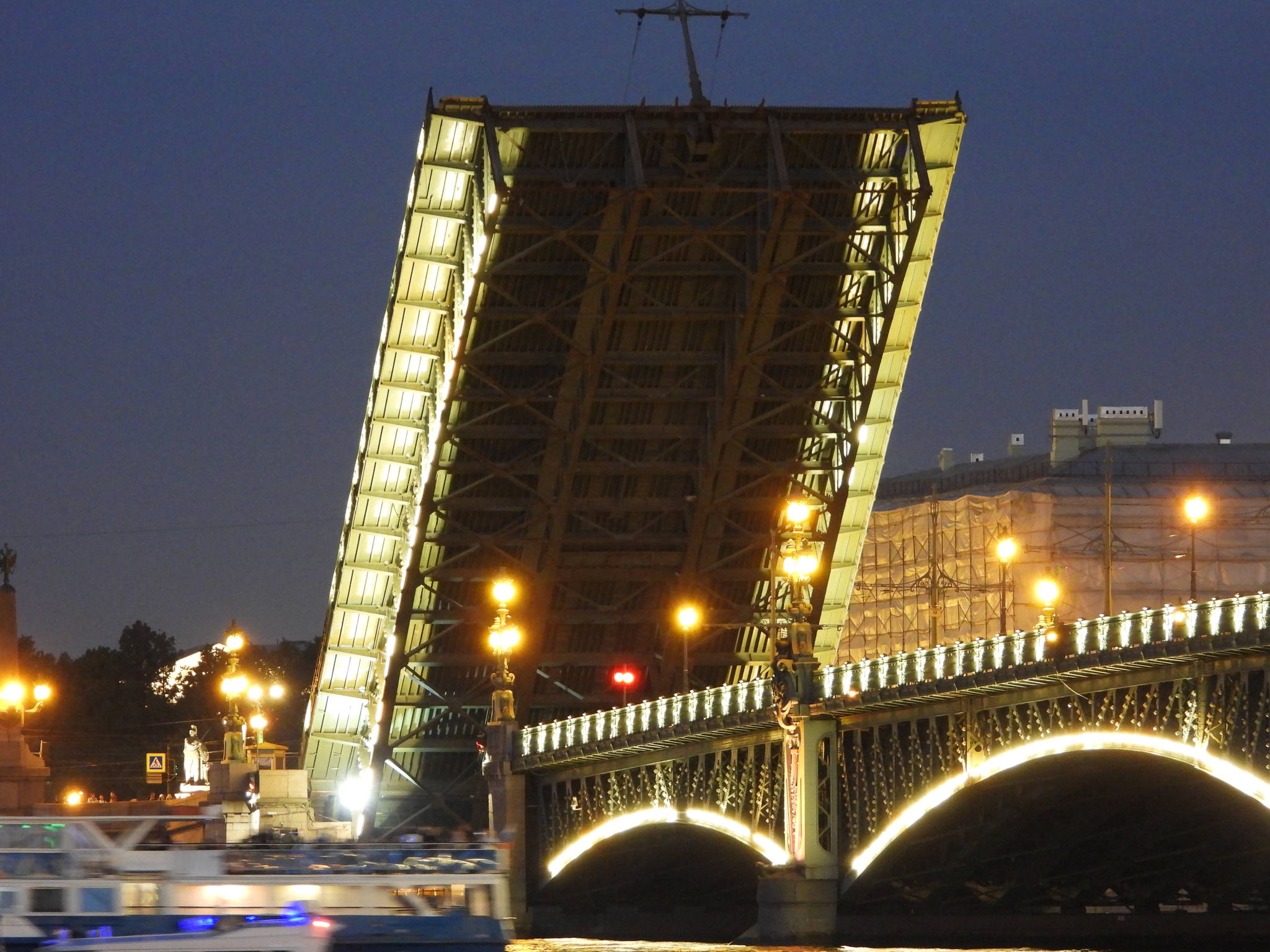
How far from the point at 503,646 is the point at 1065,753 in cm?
1686

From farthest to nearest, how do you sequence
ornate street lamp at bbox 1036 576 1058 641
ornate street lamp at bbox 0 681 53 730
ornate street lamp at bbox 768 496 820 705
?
ornate street lamp at bbox 0 681 53 730, ornate street lamp at bbox 768 496 820 705, ornate street lamp at bbox 1036 576 1058 641

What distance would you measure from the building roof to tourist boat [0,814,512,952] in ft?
168

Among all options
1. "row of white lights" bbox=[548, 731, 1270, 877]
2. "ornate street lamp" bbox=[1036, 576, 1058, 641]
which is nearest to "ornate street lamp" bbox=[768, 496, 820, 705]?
"row of white lights" bbox=[548, 731, 1270, 877]

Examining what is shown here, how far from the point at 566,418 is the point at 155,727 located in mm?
72573

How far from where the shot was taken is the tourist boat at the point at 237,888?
28594 mm

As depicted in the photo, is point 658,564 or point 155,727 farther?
point 155,727

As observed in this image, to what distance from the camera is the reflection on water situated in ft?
137

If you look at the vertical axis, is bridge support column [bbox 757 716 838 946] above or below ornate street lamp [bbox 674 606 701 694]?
below

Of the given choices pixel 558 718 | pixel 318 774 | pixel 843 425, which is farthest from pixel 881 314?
pixel 318 774

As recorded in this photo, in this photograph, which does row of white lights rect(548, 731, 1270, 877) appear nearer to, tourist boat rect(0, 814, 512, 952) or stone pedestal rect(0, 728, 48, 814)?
tourist boat rect(0, 814, 512, 952)

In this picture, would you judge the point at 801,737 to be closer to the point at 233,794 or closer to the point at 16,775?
the point at 233,794

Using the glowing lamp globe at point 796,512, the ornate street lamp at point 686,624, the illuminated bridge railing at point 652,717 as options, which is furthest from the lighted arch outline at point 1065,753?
the ornate street lamp at point 686,624

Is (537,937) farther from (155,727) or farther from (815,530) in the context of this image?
(155,727)

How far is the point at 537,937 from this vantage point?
53375mm
